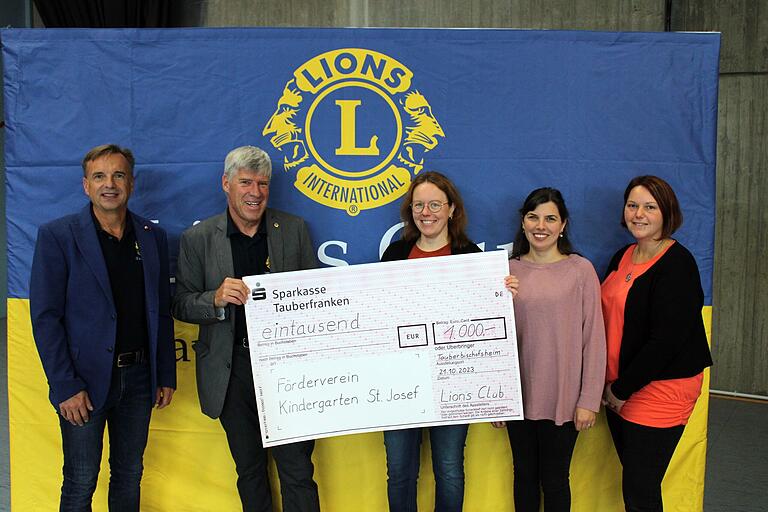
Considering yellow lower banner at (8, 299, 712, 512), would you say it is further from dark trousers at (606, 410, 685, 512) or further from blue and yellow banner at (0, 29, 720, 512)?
dark trousers at (606, 410, 685, 512)

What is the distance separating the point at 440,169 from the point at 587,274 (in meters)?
0.72

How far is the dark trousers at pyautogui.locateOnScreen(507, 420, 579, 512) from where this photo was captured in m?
2.30

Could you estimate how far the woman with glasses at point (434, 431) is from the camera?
7.79 ft

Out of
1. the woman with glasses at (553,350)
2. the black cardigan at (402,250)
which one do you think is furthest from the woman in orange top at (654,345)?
the black cardigan at (402,250)

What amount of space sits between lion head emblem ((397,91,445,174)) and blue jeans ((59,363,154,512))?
Result: 121 centimetres

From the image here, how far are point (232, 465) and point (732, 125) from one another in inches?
158

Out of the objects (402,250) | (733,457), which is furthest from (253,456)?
(733,457)

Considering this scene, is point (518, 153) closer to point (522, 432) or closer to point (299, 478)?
point (522, 432)

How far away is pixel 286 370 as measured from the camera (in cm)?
228

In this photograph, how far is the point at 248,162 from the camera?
2271 millimetres

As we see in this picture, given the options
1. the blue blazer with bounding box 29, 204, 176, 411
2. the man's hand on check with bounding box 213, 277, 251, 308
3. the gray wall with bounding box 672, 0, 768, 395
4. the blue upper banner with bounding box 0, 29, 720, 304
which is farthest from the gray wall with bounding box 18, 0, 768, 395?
the blue blazer with bounding box 29, 204, 176, 411

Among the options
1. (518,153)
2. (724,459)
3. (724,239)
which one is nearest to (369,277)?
(518,153)

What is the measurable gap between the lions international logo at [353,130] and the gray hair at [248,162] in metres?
0.32

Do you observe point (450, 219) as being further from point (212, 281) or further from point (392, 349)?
point (212, 281)
